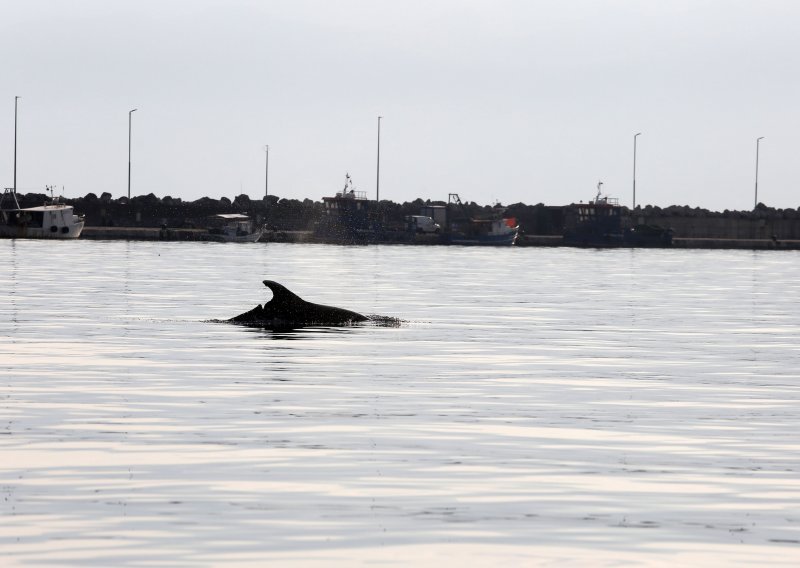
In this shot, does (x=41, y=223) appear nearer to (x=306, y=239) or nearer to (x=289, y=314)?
(x=306, y=239)

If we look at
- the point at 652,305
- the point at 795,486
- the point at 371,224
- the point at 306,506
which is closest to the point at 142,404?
the point at 306,506

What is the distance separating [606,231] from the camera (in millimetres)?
176250

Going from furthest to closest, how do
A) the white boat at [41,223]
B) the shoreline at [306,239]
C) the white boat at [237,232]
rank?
the shoreline at [306,239] → the white boat at [237,232] → the white boat at [41,223]

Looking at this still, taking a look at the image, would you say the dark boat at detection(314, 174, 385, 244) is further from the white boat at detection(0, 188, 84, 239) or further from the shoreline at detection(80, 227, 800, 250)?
the white boat at detection(0, 188, 84, 239)

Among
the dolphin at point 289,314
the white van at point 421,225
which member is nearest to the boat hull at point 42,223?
the white van at point 421,225

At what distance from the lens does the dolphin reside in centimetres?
3591

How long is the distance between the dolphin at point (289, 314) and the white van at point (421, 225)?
444ft

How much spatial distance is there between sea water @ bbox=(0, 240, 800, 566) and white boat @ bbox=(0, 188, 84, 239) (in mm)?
112543

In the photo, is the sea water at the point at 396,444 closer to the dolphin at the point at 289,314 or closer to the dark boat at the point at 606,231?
the dolphin at the point at 289,314

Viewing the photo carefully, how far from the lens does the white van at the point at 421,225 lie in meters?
172

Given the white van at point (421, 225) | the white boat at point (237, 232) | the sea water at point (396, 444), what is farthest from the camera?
the white van at point (421, 225)

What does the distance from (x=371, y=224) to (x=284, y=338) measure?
5407 inches

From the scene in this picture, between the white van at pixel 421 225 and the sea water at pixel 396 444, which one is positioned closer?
the sea water at pixel 396 444

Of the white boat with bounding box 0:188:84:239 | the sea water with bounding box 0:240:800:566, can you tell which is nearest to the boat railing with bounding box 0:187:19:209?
the white boat with bounding box 0:188:84:239
